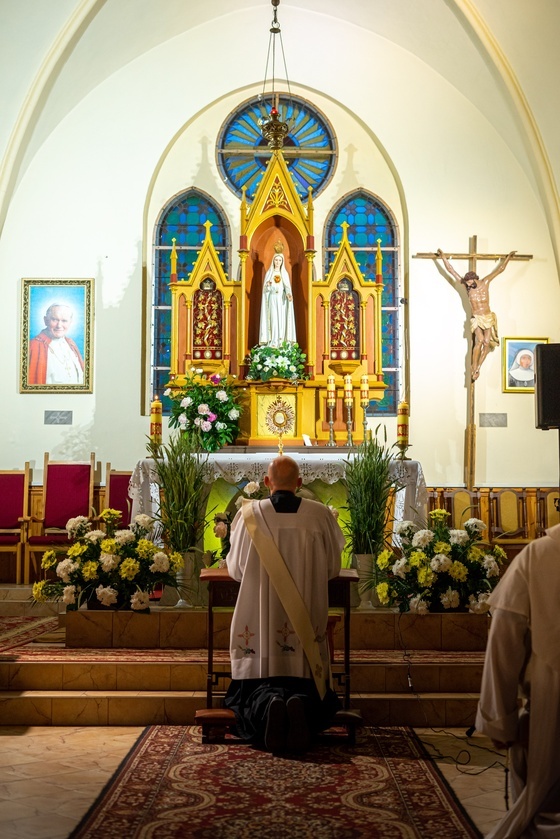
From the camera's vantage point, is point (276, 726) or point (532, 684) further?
point (276, 726)

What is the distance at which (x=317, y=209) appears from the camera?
42.6 ft

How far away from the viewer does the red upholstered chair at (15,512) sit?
1065cm

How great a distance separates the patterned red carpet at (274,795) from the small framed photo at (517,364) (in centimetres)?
775

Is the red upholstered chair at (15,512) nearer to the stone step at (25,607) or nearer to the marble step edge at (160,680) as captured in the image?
the stone step at (25,607)

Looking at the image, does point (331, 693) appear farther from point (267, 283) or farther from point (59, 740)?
point (267, 283)

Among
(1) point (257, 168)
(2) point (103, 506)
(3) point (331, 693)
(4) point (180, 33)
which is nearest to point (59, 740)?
(3) point (331, 693)

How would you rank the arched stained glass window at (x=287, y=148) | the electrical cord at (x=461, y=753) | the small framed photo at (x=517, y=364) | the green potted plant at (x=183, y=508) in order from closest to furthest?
1. the electrical cord at (x=461, y=753)
2. the green potted plant at (x=183, y=508)
3. the small framed photo at (x=517, y=364)
4. the arched stained glass window at (x=287, y=148)

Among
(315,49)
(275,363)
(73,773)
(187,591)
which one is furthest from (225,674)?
(315,49)

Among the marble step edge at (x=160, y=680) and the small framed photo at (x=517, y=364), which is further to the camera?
the small framed photo at (x=517, y=364)

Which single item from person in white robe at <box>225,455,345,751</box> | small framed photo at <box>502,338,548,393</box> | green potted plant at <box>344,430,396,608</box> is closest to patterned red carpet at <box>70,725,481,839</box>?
person in white robe at <box>225,455,345,751</box>

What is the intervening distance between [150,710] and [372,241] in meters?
8.57

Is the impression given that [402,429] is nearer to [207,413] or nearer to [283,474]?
[207,413]

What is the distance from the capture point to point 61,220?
12508mm

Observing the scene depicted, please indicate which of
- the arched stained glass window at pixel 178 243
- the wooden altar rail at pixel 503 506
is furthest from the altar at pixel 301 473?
the arched stained glass window at pixel 178 243
